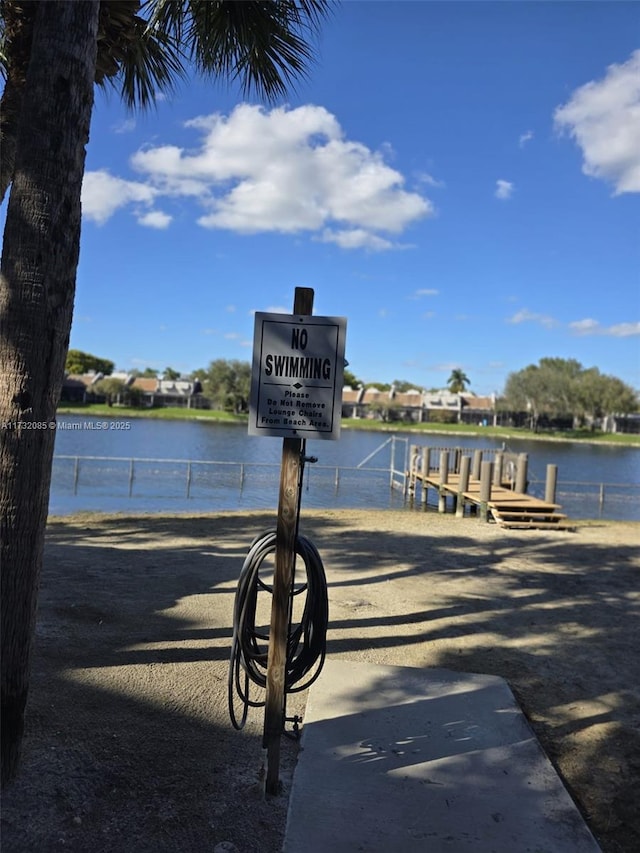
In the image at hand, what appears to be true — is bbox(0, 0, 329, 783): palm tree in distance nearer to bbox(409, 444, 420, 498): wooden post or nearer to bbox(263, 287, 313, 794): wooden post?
bbox(263, 287, 313, 794): wooden post

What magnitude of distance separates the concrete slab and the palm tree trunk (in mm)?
1464

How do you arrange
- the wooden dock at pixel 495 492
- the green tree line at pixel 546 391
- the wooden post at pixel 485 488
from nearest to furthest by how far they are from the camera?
1. the wooden dock at pixel 495 492
2. the wooden post at pixel 485 488
3. the green tree line at pixel 546 391

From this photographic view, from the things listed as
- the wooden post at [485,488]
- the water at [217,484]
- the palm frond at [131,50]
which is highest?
the palm frond at [131,50]

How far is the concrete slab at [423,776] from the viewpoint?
2738 millimetres

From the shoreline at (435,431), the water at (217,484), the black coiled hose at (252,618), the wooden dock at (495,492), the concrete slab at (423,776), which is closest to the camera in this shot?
the concrete slab at (423,776)

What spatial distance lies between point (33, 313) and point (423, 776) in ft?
9.46

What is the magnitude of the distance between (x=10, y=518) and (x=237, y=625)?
4.20ft

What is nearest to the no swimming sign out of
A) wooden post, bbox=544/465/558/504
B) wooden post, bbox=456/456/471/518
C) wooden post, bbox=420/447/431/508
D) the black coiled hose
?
the black coiled hose

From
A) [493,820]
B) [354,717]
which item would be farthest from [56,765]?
[493,820]

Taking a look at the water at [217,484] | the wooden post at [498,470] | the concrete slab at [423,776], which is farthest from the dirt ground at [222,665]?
the wooden post at [498,470]

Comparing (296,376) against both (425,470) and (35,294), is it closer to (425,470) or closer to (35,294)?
(35,294)

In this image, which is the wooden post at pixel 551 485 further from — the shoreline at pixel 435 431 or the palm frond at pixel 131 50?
the shoreline at pixel 435 431

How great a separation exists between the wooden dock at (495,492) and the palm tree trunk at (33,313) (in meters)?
11.7

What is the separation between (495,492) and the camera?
1669 centimetres
